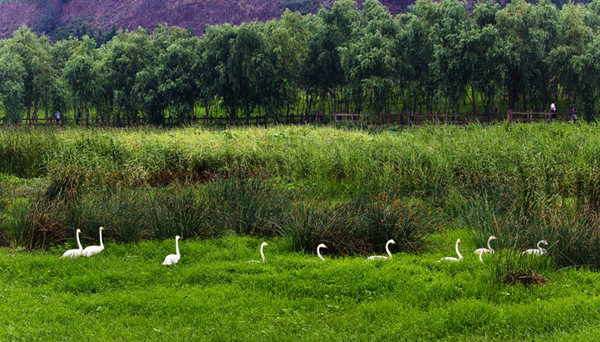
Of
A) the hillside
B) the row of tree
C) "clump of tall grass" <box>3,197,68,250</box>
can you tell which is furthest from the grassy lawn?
the hillside

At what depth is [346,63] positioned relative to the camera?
35125 millimetres

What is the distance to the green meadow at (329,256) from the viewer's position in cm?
441

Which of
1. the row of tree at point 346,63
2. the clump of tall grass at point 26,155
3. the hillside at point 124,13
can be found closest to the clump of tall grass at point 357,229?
the clump of tall grass at point 26,155

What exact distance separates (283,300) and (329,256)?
1.51 meters

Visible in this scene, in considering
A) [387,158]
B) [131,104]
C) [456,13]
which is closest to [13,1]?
[131,104]

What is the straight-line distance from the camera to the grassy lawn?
14.0 ft

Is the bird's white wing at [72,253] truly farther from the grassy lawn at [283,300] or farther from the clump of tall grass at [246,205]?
the clump of tall grass at [246,205]

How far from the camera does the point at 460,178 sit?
380 inches

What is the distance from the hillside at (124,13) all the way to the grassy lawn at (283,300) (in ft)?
382

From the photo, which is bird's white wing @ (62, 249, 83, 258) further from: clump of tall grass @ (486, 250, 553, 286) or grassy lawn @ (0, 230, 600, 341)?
clump of tall grass @ (486, 250, 553, 286)

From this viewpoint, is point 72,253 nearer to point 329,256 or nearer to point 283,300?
point 283,300

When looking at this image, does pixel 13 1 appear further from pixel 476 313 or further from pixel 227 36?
pixel 476 313

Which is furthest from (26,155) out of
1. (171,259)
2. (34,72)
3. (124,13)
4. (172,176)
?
(124,13)

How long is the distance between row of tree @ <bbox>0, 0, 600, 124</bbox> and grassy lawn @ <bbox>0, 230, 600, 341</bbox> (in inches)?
1129
